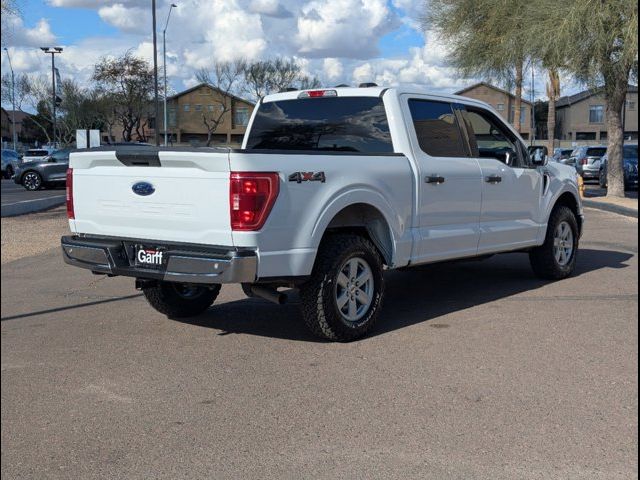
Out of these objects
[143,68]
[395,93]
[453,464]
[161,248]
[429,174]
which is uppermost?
[143,68]

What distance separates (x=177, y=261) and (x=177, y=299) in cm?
154

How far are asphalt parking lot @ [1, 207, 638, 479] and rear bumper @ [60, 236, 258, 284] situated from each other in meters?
0.63

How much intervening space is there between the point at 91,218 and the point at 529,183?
14.9 feet

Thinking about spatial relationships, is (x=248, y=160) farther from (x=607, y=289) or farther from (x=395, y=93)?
(x=607, y=289)

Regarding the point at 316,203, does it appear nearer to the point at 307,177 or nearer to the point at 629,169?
the point at 307,177

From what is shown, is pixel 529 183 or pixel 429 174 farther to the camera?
pixel 529 183

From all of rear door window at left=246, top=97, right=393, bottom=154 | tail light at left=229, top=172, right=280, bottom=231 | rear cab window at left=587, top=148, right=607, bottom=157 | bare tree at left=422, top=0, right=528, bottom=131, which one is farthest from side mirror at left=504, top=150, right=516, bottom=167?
rear cab window at left=587, top=148, right=607, bottom=157

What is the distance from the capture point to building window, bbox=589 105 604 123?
79.6m

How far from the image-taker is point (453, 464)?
3.89m

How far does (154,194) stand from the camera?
562 centimetres

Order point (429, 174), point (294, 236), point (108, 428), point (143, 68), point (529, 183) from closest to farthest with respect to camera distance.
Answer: point (108, 428), point (294, 236), point (429, 174), point (529, 183), point (143, 68)

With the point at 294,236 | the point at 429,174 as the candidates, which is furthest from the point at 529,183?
the point at 294,236

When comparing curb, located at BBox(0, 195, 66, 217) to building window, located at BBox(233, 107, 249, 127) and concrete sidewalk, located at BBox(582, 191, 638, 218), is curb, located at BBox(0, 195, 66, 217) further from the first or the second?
building window, located at BBox(233, 107, 249, 127)

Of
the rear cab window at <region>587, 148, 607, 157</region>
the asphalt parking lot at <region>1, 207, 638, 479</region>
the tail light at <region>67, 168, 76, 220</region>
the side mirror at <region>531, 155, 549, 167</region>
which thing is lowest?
the asphalt parking lot at <region>1, 207, 638, 479</region>
